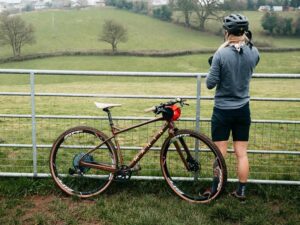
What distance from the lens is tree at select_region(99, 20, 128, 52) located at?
78875 millimetres

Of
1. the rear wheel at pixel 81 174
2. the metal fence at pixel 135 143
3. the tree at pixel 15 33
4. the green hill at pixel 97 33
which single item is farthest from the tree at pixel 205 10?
the rear wheel at pixel 81 174

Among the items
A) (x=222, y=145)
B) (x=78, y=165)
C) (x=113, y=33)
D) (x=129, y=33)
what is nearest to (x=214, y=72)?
(x=222, y=145)

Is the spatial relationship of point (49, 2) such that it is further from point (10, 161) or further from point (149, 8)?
point (10, 161)

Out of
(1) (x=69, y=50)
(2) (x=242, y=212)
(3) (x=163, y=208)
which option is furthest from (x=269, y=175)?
(1) (x=69, y=50)

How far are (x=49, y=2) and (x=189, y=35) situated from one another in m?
49.9

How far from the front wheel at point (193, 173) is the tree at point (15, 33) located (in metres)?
69.8

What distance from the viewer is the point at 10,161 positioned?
23.5ft

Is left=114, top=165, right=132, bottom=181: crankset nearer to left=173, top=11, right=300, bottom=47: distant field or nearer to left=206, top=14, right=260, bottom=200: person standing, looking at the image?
left=206, top=14, right=260, bottom=200: person standing

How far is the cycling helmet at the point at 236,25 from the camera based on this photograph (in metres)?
4.85

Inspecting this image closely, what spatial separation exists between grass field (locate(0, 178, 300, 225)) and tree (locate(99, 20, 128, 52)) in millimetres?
Result: 71794

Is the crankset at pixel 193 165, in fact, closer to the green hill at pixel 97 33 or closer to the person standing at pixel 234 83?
the person standing at pixel 234 83

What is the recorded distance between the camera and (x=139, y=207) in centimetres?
518

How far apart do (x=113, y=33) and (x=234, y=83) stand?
76565 mm

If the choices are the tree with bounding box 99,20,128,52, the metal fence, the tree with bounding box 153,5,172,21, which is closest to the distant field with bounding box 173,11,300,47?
the tree with bounding box 153,5,172,21
